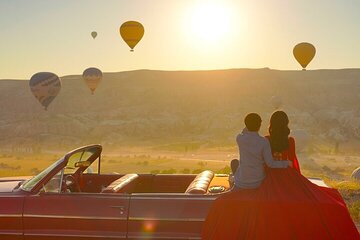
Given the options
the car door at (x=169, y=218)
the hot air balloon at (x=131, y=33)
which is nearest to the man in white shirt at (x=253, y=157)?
A: the car door at (x=169, y=218)

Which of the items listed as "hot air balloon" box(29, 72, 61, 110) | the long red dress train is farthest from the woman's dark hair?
"hot air balloon" box(29, 72, 61, 110)

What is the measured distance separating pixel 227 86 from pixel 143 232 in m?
122

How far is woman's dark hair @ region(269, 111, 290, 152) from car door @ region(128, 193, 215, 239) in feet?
3.29

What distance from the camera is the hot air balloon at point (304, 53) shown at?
160ft

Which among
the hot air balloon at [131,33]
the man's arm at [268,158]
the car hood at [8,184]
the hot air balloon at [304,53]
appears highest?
the hot air balloon at [131,33]

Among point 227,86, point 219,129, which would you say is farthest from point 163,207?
point 227,86

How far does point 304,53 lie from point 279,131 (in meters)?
44.3

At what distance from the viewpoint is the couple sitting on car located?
6199mm

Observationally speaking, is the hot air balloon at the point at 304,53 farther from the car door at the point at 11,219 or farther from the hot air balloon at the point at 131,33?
the car door at the point at 11,219

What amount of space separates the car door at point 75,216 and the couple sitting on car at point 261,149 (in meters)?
1.50

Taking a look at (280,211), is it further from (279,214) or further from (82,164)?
(82,164)

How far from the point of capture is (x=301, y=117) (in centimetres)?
9531

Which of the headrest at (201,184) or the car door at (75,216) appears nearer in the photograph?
the car door at (75,216)

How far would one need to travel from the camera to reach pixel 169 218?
6.51 metres
